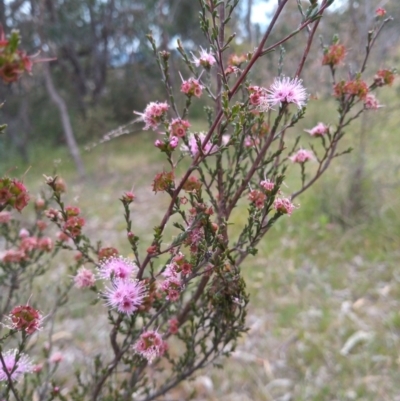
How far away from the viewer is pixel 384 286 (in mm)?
3174

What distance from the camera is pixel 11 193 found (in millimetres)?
803

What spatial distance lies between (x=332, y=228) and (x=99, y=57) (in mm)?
9752

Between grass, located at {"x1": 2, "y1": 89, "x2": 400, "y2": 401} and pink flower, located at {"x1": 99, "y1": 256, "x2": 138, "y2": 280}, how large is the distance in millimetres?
399

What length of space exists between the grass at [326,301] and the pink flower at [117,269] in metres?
0.40

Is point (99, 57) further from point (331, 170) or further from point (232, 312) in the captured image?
point (232, 312)

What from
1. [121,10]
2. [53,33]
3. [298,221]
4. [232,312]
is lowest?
[232,312]

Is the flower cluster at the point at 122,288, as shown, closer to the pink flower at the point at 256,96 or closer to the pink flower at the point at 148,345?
the pink flower at the point at 148,345

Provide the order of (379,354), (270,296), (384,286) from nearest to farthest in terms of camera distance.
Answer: (379,354), (384,286), (270,296)

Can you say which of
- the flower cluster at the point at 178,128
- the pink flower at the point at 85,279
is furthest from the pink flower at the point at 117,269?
the flower cluster at the point at 178,128

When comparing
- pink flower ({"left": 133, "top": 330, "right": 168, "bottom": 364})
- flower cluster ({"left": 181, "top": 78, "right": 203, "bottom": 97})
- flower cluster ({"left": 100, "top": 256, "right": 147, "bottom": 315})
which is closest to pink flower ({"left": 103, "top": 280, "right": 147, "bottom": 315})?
flower cluster ({"left": 100, "top": 256, "right": 147, "bottom": 315})

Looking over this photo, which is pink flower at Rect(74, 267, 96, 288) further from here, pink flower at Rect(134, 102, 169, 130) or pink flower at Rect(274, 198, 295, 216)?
pink flower at Rect(274, 198, 295, 216)

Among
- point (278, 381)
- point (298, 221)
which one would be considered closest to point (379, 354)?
point (278, 381)

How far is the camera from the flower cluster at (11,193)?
0.80 meters

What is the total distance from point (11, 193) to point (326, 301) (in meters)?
2.80
